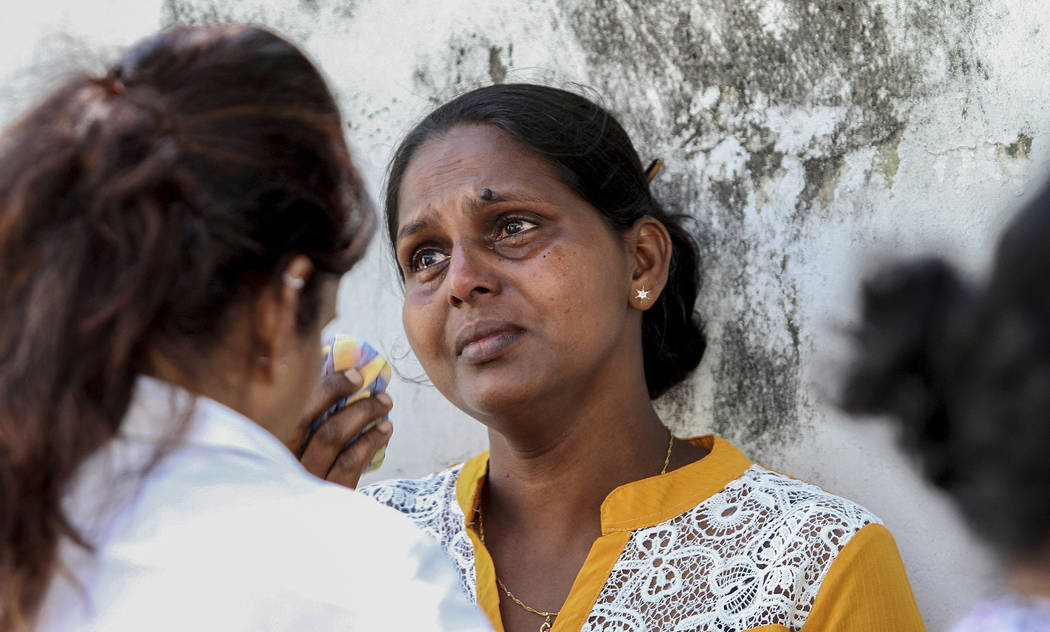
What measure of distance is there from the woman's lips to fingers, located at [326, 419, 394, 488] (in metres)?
0.27

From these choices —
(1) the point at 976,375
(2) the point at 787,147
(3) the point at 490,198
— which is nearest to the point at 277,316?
(1) the point at 976,375

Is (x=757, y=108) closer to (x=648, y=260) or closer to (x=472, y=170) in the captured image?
(x=648, y=260)

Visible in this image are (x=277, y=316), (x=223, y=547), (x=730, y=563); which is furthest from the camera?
(x=730, y=563)

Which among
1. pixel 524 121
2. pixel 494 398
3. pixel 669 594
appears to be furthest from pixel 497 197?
pixel 669 594

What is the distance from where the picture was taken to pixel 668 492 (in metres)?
2.23

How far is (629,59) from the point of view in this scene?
2.78 m

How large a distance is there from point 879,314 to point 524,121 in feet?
3.80

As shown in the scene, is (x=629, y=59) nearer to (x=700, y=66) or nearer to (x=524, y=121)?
(x=700, y=66)

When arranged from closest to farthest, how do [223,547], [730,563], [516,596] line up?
[223,547] < [730,563] < [516,596]

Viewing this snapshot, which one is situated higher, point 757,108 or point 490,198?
point 757,108

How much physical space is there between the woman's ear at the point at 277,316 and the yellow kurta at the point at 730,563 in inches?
42.2

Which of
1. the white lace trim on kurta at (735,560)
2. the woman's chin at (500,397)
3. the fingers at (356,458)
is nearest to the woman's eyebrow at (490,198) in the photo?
the woman's chin at (500,397)

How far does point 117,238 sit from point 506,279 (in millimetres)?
1207

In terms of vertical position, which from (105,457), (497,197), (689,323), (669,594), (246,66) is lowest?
(669,594)
